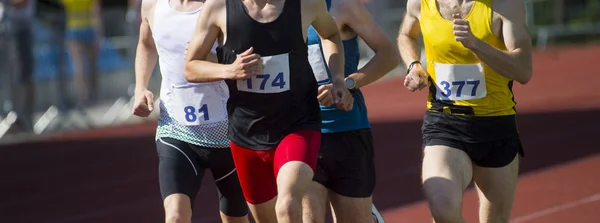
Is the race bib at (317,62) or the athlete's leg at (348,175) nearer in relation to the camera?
the race bib at (317,62)

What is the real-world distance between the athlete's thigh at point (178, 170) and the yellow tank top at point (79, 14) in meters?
10.5

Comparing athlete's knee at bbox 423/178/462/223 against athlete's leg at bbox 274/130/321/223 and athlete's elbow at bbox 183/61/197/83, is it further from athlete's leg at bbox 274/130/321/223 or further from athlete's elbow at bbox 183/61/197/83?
athlete's elbow at bbox 183/61/197/83

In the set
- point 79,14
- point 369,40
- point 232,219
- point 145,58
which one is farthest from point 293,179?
point 79,14

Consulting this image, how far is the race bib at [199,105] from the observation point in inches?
247

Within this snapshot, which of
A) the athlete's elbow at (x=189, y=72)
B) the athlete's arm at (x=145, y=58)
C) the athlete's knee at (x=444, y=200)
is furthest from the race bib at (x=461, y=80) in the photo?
the athlete's arm at (x=145, y=58)

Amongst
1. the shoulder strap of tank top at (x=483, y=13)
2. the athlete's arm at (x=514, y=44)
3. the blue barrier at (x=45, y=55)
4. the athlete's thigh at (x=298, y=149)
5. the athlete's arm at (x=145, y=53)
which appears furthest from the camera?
the blue barrier at (x=45, y=55)

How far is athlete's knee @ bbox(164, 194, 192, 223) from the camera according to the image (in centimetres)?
592

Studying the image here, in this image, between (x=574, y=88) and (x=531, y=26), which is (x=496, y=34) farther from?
(x=531, y=26)

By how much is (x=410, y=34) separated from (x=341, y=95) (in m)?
1.03

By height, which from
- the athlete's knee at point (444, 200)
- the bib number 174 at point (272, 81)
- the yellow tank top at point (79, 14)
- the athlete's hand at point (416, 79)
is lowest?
the yellow tank top at point (79, 14)

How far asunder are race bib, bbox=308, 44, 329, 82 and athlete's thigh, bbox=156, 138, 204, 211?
80cm

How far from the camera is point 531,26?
23984 mm

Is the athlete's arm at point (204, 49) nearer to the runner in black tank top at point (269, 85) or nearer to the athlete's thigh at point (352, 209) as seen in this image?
the runner in black tank top at point (269, 85)

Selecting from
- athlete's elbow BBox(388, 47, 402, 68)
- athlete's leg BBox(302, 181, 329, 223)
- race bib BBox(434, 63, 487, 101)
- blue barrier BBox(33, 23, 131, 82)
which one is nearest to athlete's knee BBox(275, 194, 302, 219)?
athlete's leg BBox(302, 181, 329, 223)
